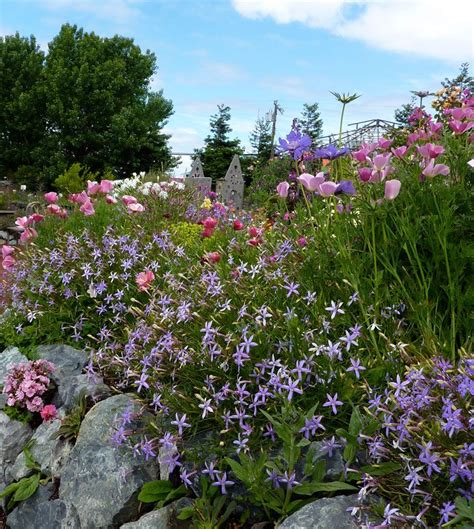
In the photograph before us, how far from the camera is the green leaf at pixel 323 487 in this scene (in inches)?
88.6

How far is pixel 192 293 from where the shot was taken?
10.6ft

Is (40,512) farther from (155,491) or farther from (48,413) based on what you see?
Answer: (155,491)

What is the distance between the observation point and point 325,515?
2146mm

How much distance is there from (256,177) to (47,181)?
14.4 metres

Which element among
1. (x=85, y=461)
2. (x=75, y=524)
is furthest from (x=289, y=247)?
(x=75, y=524)

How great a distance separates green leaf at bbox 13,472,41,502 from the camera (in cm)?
348

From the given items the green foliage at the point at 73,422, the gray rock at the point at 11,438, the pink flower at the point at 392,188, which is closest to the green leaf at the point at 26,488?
the green foliage at the point at 73,422

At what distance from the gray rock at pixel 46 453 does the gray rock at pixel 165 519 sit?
38.0 inches

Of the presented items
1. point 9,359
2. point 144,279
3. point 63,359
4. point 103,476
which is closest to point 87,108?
point 9,359

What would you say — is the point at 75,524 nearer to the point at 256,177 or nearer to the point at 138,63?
the point at 256,177

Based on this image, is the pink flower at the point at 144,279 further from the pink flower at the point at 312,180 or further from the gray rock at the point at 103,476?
the pink flower at the point at 312,180

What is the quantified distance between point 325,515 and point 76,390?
2.18m

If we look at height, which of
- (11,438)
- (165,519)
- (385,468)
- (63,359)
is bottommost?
(11,438)

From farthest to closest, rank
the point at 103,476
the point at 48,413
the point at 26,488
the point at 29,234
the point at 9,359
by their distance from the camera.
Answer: the point at 29,234 < the point at 9,359 < the point at 48,413 < the point at 26,488 < the point at 103,476
